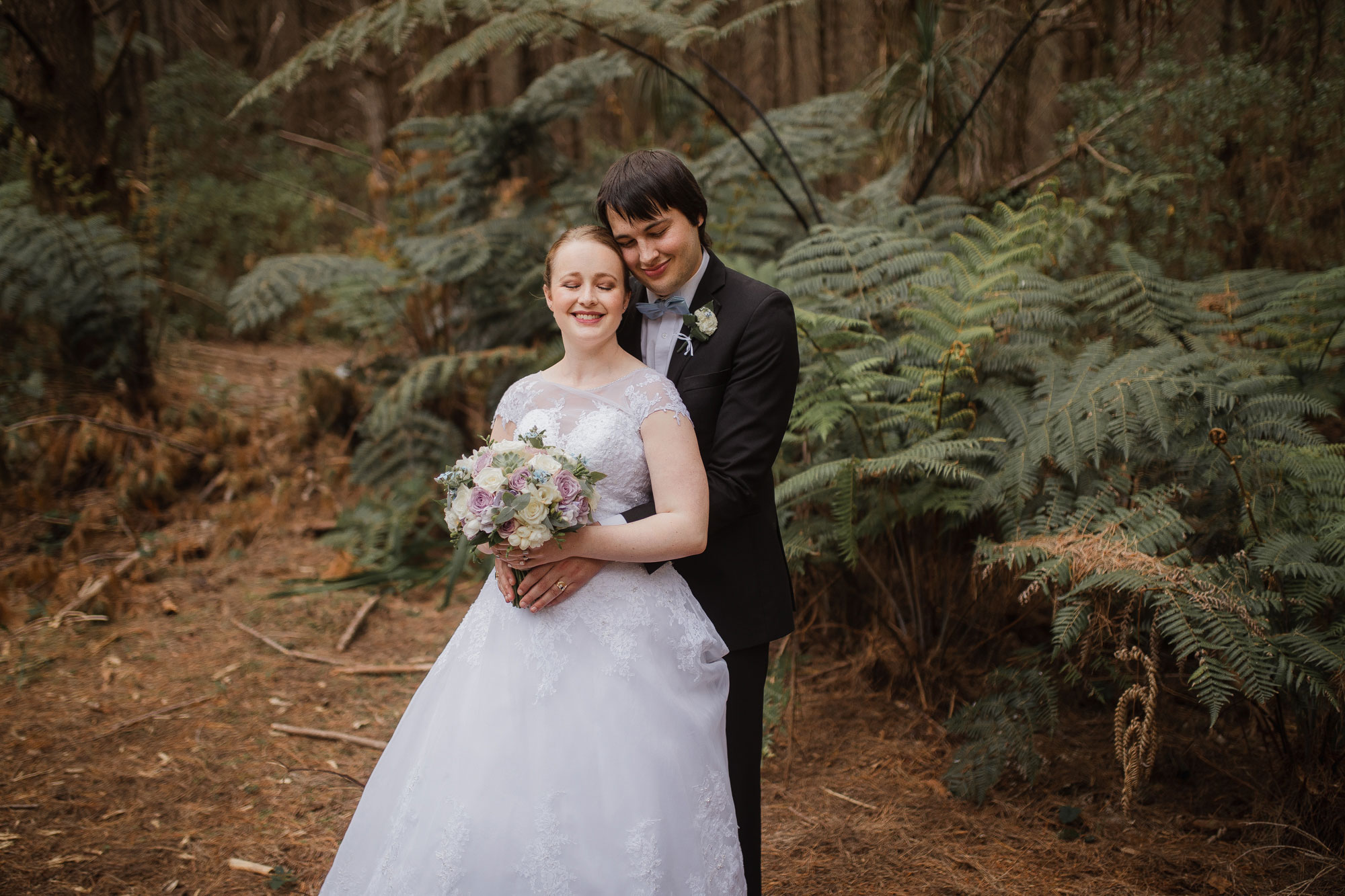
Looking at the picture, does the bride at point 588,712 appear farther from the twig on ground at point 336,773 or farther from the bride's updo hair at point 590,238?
the twig on ground at point 336,773

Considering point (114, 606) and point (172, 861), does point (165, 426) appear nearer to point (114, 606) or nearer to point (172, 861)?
point (114, 606)

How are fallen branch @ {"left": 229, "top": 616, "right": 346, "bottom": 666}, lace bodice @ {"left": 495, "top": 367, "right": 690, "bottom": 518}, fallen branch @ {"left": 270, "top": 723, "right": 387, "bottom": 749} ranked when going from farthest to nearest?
fallen branch @ {"left": 229, "top": 616, "right": 346, "bottom": 666} < fallen branch @ {"left": 270, "top": 723, "right": 387, "bottom": 749} < lace bodice @ {"left": 495, "top": 367, "right": 690, "bottom": 518}

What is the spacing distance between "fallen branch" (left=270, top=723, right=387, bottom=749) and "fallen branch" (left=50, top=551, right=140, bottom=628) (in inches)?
70.6

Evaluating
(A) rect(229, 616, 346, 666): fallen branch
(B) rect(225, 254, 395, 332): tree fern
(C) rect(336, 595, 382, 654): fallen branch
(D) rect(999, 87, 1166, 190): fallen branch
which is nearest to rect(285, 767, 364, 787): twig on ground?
(A) rect(229, 616, 346, 666): fallen branch

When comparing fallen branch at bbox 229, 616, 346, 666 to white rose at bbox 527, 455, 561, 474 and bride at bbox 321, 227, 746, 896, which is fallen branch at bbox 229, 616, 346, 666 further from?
white rose at bbox 527, 455, 561, 474

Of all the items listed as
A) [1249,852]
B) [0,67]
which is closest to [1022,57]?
[1249,852]

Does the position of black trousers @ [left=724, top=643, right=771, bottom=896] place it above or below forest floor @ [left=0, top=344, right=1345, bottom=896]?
above

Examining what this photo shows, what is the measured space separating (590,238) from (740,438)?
595 mm

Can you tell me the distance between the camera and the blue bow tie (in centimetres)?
219

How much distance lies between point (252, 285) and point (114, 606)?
2018 mm

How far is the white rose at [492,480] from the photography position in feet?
6.06

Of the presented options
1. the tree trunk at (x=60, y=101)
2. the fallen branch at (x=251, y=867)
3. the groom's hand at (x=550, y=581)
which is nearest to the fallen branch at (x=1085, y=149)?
the groom's hand at (x=550, y=581)

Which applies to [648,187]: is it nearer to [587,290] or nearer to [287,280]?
[587,290]

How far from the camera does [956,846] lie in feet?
9.66
